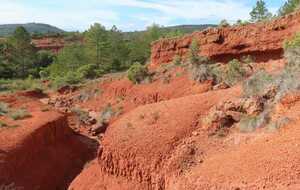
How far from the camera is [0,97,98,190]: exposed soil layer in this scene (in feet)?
60.4

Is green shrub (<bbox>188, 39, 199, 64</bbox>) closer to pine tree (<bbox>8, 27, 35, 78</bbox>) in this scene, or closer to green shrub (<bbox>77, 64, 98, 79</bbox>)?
green shrub (<bbox>77, 64, 98, 79</bbox>)

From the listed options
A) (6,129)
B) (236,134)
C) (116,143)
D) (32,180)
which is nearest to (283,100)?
(236,134)

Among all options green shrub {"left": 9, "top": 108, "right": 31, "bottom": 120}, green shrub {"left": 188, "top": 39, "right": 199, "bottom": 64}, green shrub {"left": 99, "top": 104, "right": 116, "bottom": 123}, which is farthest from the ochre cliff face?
green shrub {"left": 9, "top": 108, "right": 31, "bottom": 120}

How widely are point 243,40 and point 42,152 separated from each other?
40.9 feet

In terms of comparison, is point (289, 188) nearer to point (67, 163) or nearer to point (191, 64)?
point (67, 163)

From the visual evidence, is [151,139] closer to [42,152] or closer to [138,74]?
[42,152]

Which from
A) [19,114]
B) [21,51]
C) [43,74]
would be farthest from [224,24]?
[21,51]

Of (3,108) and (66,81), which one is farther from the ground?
(3,108)

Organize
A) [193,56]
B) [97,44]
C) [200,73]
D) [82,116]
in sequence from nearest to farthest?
1. [200,73]
2. [193,56]
3. [82,116]
4. [97,44]

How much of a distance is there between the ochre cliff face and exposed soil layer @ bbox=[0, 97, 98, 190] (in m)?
9.24

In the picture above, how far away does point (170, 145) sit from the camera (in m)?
15.1

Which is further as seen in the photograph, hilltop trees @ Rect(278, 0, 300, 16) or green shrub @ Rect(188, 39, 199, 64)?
hilltop trees @ Rect(278, 0, 300, 16)

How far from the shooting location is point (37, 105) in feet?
82.0

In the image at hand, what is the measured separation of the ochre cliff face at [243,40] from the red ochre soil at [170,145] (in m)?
0.06
